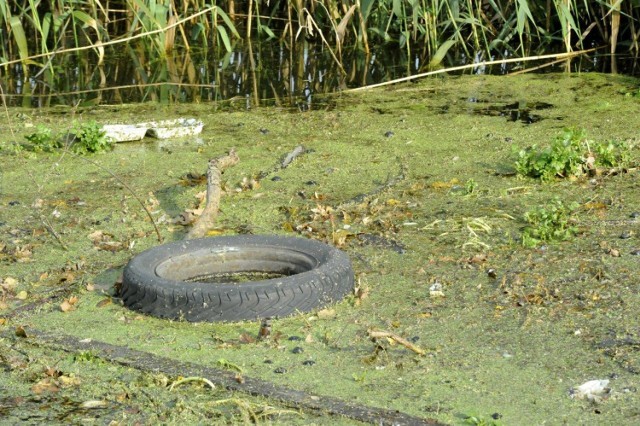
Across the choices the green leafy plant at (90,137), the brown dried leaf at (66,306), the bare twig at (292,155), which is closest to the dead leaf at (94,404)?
the brown dried leaf at (66,306)

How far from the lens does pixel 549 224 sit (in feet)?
16.1

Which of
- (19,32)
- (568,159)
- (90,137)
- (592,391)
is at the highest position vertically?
(19,32)

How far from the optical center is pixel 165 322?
4.07 metres

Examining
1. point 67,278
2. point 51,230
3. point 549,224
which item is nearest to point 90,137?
point 51,230

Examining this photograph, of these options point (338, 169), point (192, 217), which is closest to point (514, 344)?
point (192, 217)

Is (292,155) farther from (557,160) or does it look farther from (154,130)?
(557,160)

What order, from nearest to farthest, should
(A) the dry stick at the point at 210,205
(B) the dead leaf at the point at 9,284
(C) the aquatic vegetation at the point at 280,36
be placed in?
(B) the dead leaf at the point at 9,284, (A) the dry stick at the point at 210,205, (C) the aquatic vegetation at the point at 280,36

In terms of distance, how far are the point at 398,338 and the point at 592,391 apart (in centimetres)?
67

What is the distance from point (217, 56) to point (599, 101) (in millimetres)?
4158

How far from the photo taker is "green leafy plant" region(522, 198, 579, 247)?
4.82 meters

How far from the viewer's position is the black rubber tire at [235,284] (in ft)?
13.2

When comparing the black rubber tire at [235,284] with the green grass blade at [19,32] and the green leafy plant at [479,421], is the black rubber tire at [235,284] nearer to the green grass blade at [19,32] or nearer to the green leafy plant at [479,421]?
the green leafy plant at [479,421]

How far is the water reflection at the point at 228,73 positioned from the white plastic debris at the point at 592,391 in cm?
476

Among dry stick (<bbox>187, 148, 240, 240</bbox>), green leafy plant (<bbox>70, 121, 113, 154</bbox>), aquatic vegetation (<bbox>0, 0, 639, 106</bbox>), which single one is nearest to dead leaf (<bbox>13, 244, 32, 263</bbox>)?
dry stick (<bbox>187, 148, 240, 240</bbox>)
